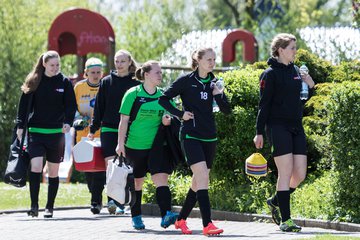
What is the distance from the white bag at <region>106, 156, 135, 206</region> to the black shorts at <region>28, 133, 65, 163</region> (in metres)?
2.04

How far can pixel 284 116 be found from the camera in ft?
40.1

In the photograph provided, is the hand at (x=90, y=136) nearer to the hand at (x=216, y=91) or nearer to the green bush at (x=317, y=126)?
the hand at (x=216, y=91)

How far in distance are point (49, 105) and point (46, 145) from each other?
49cm

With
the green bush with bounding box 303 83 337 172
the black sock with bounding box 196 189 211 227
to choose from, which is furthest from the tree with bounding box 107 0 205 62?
the black sock with bounding box 196 189 211 227

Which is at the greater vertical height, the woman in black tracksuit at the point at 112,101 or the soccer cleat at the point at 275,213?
the woman in black tracksuit at the point at 112,101

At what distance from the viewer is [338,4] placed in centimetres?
6412

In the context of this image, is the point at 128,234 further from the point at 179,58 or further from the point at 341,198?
the point at 179,58

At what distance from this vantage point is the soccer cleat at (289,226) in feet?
40.0

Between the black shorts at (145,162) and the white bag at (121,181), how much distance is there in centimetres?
19

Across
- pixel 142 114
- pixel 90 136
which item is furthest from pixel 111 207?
pixel 142 114

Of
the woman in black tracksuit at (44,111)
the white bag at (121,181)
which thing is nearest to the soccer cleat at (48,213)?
the woman in black tracksuit at (44,111)

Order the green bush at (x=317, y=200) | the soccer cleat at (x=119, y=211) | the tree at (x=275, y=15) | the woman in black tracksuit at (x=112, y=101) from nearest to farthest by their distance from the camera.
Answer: the green bush at (x=317, y=200)
the woman in black tracksuit at (x=112, y=101)
the soccer cleat at (x=119, y=211)
the tree at (x=275, y=15)

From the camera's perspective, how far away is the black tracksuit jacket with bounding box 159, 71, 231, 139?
39.6ft

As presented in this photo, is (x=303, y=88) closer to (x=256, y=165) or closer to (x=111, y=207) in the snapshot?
(x=256, y=165)
